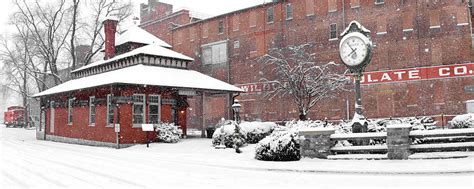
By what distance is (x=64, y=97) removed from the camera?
101 ft

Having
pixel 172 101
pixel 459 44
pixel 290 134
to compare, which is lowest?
pixel 290 134

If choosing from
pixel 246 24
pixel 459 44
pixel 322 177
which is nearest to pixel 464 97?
pixel 459 44

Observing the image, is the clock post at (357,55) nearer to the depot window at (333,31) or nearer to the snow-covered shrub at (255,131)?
the snow-covered shrub at (255,131)

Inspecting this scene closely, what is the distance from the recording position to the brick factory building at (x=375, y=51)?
1302 inches

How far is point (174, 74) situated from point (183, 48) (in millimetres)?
22588

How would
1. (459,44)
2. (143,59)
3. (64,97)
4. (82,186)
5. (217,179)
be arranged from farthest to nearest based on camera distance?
(459,44), (64,97), (143,59), (217,179), (82,186)

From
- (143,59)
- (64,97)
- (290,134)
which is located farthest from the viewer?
(64,97)

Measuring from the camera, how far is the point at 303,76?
29969 millimetres

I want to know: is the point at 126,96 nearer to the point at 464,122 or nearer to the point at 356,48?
the point at 356,48

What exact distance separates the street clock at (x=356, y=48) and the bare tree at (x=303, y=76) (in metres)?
12.5

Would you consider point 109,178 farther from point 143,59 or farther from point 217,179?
point 143,59

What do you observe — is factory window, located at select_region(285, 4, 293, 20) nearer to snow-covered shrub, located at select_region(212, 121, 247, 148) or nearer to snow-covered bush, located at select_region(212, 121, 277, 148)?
snow-covered bush, located at select_region(212, 121, 277, 148)

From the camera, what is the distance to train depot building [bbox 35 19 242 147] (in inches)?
934

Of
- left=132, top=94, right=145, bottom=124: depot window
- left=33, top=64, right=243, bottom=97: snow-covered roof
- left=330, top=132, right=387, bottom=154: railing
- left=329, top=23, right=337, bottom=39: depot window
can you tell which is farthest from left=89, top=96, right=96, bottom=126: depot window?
left=329, top=23, right=337, bottom=39: depot window
